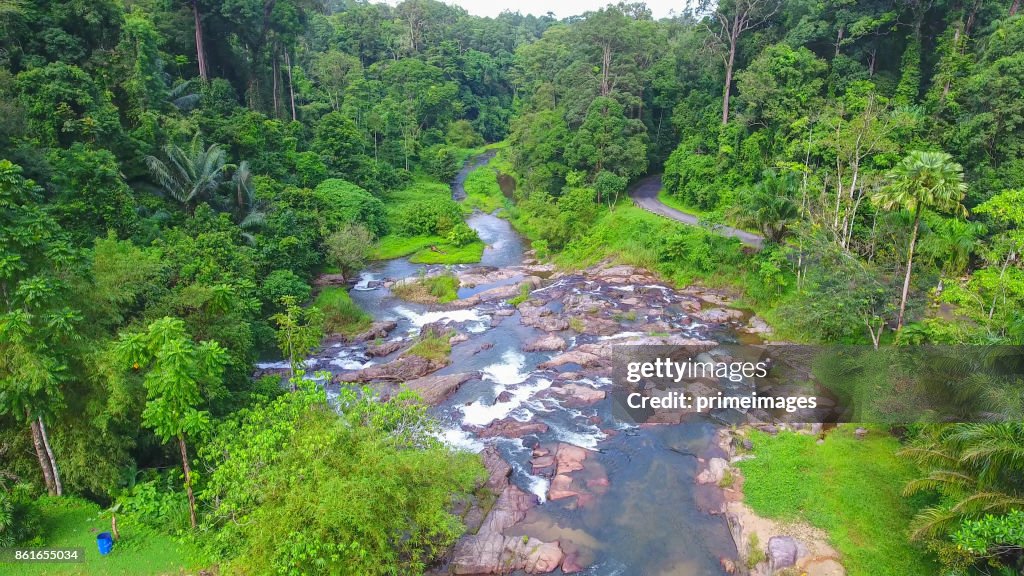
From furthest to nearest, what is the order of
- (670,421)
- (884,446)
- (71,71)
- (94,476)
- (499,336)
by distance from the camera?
(499,336) < (71,71) < (670,421) < (884,446) < (94,476)

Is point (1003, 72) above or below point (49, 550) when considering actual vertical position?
above

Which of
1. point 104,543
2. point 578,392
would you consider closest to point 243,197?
point 578,392

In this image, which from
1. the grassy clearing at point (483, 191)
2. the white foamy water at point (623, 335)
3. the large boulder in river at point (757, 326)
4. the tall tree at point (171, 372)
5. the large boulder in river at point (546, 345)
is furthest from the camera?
the grassy clearing at point (483, 191)

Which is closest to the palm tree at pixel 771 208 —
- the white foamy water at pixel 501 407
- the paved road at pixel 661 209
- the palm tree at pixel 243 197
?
the paved road at pixel 661 209

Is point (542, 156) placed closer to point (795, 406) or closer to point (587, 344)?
point (587, 344)

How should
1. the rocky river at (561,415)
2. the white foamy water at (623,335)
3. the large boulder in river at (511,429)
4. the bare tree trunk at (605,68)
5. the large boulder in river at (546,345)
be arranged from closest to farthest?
the rocky river at (561,415), the large boulder in river at (511,429), the large boulder in river at (546,345), the white foamy water at (623,335), the bare tree trunk at (605,68)

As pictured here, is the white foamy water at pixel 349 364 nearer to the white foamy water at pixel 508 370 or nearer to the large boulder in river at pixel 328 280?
the white foamy water at pixel 508 370

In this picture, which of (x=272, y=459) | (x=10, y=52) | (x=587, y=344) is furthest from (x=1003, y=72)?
(x=10, y=52)

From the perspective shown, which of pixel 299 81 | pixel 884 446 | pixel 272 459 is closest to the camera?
pixel 272 459
